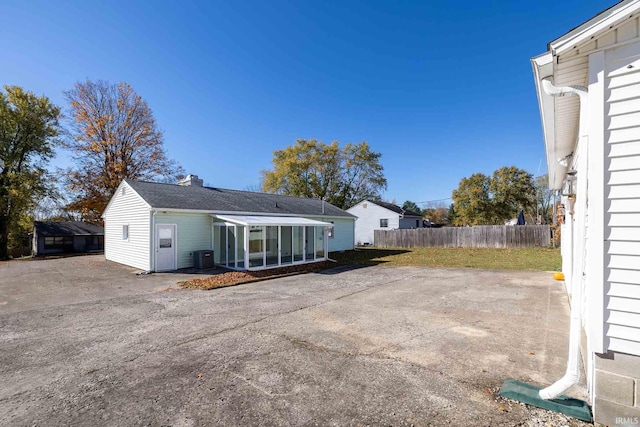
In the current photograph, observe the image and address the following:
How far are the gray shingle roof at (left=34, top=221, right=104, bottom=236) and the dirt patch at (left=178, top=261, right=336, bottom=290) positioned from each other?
1144 inches

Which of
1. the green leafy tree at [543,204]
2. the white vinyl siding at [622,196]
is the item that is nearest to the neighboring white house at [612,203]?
the white vinyl siding at [622,196]

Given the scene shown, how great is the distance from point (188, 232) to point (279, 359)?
1059 centimetres

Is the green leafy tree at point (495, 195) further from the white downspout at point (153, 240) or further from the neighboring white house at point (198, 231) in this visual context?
the white downspout at point (153, 240)

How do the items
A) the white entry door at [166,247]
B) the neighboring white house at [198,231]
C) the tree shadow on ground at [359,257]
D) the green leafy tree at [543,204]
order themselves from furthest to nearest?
the green leafy tree at [543,204], the tree shadow on ground at [359,257], the neighboring white house at [198,231], the white entry door at [166,247]

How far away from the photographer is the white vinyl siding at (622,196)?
2.55 m

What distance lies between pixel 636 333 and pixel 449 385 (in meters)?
1.79

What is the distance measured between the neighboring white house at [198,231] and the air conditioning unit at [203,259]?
0.30 metres

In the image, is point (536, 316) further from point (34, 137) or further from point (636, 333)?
point (34, 137)

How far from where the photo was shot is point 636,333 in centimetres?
256

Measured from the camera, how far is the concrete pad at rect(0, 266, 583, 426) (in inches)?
118

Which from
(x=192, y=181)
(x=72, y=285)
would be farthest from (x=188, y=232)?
(x=192, y=181)

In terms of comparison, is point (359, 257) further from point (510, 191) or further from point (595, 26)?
point (510, 191)

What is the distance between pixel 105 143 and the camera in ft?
78.1

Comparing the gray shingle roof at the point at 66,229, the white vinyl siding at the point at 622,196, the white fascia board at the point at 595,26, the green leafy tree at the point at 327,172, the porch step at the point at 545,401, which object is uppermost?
the green leafy tree at the point at 327,172
